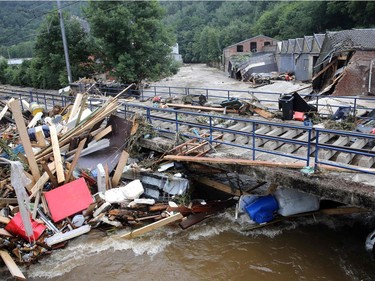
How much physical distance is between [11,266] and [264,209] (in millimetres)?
5483

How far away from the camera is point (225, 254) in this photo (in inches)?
273

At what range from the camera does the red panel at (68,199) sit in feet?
25.3

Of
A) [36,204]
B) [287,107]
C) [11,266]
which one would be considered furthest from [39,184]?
[287,107]

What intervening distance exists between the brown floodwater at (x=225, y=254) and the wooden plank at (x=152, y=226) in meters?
0.14

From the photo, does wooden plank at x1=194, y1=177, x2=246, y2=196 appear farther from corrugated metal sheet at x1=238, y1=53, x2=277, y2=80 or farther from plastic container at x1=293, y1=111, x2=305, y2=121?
corrugated metal sheet at x1=238, y1=53, x2=277, y2=80

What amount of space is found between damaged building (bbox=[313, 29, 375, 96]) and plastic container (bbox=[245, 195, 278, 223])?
16.0 m

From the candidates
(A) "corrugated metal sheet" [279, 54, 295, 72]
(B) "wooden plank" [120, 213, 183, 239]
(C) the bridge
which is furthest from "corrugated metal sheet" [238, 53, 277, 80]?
(B) "wooden plank" [120, 213, 183, 239]

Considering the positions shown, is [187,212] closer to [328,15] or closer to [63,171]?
[63,171]

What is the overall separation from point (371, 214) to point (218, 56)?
69.3m

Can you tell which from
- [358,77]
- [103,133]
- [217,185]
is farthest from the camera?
[358,77]

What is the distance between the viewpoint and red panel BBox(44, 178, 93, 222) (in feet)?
25.3

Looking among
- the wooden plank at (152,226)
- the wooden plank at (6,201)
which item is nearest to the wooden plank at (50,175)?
the wooden plank at (6,201)

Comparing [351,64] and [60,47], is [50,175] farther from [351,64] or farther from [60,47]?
[60,47]

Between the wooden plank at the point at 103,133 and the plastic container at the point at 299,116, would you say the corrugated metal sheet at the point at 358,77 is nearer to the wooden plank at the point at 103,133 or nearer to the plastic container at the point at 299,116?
the plastic container at the point at 299,116
